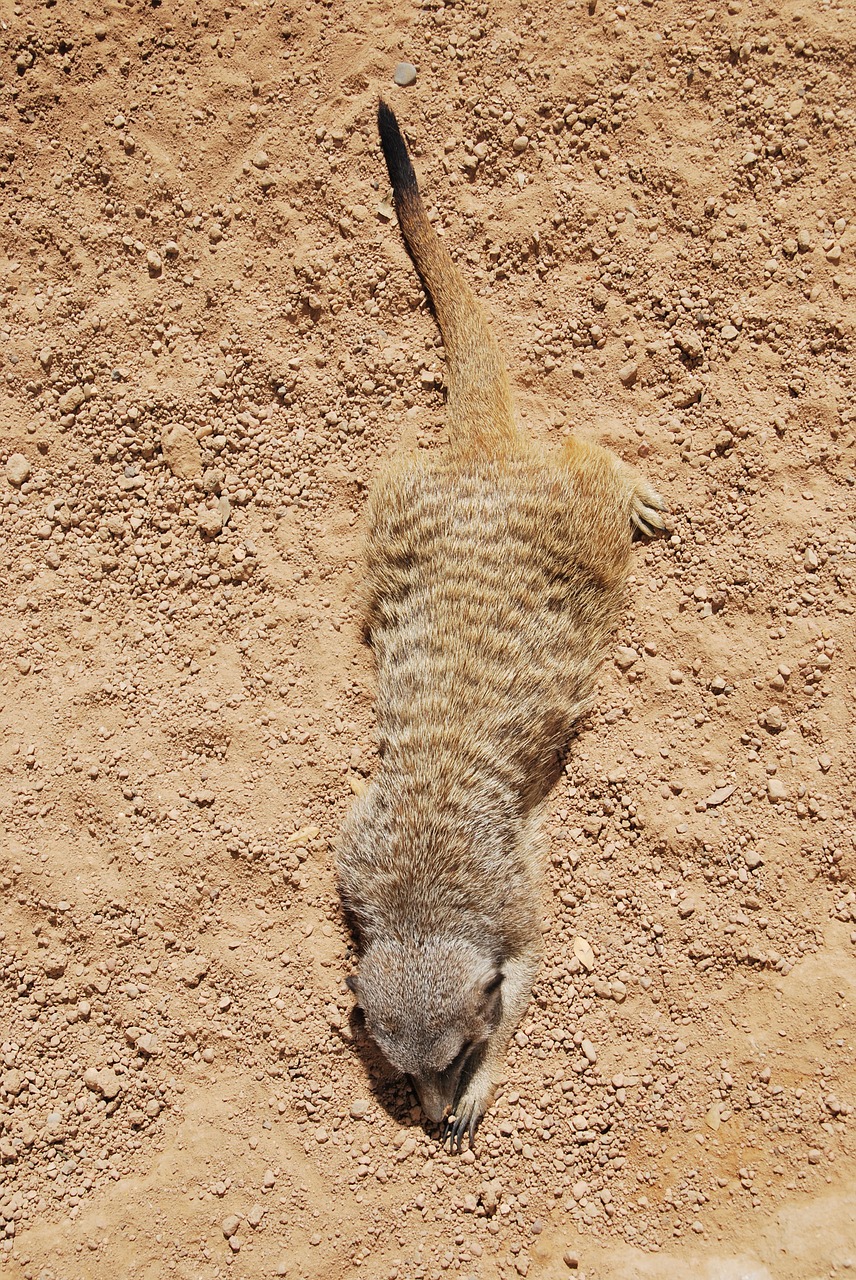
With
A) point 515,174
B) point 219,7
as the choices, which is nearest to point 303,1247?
point 515,174

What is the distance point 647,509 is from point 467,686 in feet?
3.17

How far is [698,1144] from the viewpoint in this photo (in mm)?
2713

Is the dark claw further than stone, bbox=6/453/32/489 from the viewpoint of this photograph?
No

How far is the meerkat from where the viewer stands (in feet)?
8.74

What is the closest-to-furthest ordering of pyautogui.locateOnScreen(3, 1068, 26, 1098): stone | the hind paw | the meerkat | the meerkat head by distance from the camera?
the meerkat head, the meerkat, pyautogui.locateOnScreen(3, 1068, 26, 1098): stone, the hind paw

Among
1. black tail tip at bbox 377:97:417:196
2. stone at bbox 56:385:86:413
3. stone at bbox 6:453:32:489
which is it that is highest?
black tail tip at bbox 377:97:417:196

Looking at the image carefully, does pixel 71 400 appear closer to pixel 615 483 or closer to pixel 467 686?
pixel 467 686

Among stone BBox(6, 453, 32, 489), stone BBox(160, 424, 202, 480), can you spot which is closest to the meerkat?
stone BBox(160, 424, 202, 480)

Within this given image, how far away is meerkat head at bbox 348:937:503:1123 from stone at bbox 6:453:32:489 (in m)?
2.17

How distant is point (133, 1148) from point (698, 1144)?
72.8 inches

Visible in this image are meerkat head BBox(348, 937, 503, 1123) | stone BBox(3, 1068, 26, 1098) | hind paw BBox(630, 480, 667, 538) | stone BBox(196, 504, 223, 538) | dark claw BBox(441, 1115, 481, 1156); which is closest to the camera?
meerkat head BBox(348, 937, 503, 1123)

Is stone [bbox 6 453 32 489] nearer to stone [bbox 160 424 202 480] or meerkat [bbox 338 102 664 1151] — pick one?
stone [bbox 160 424 202 480]

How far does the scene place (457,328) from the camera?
10.0 ft

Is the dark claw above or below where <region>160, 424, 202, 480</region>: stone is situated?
below
